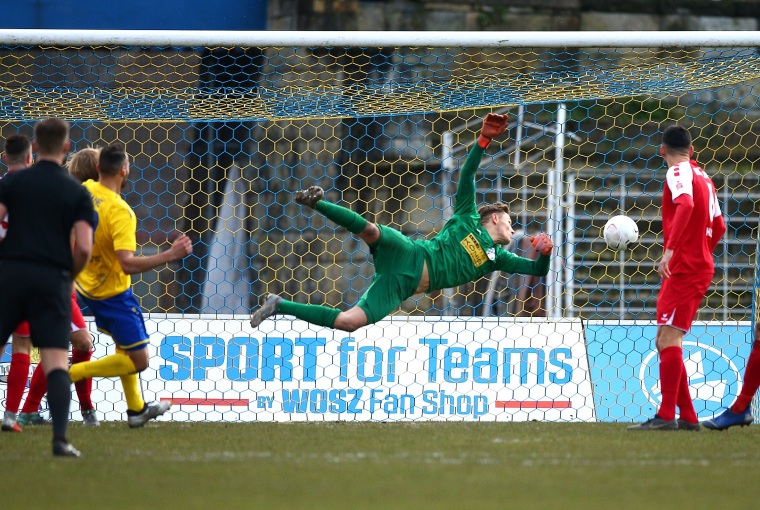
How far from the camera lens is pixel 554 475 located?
5.09 metres

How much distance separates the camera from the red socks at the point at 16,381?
22.7ft

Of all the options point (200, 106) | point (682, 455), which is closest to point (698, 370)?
point (682, 455)

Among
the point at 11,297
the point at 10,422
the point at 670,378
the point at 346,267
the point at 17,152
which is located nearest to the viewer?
the point at 11,297

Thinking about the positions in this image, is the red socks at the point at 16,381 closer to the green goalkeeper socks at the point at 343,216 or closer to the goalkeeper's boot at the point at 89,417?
the goalkeeper's boot at the point at 89,417

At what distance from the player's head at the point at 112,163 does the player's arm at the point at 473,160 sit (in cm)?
209

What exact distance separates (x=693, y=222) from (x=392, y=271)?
6.17ft

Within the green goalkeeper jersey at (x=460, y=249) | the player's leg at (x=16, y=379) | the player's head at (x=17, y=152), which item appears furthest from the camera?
the green goalkeeper jersey at (x=460, y=249)

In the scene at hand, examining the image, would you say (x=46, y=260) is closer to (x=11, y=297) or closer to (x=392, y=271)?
(x=11, y=297)

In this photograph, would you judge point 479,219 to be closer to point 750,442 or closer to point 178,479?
point 750,442

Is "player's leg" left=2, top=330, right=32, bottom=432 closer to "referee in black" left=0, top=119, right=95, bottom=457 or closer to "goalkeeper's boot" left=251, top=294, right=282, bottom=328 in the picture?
"goalkeeper's boot" left=251, top=294, right=282, bottom=328

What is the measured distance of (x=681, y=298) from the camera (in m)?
7.04

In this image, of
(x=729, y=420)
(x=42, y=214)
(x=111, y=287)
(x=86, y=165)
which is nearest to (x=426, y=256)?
(x=111, y=287)

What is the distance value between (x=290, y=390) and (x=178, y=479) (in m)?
3.37

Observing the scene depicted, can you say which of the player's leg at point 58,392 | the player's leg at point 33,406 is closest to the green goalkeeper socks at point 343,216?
the player's leg at point 33,406
